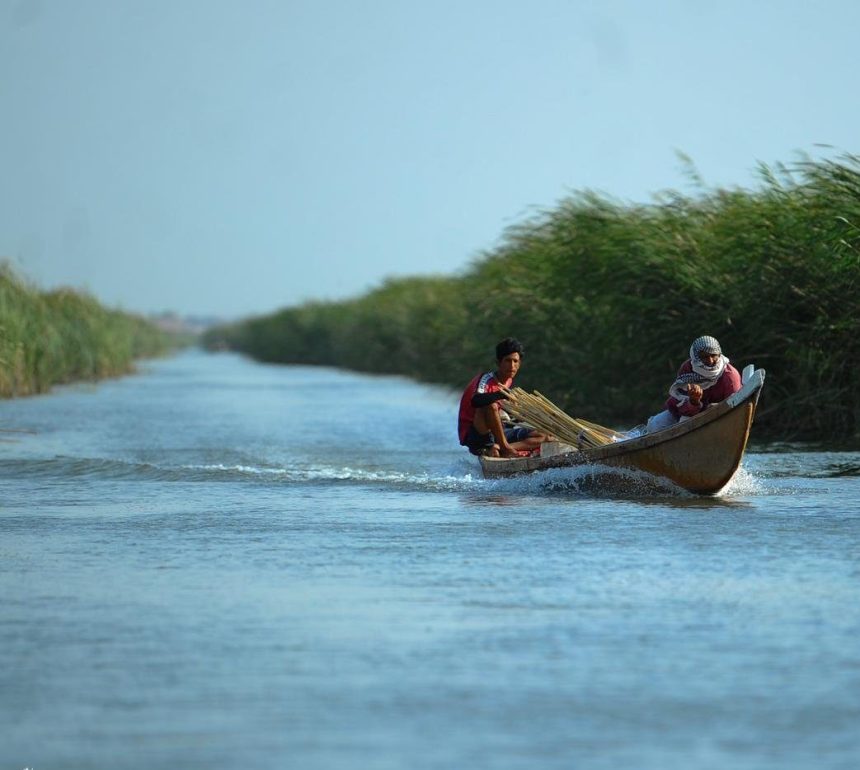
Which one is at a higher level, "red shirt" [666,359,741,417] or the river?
"red shirt" [666,359,741,417]

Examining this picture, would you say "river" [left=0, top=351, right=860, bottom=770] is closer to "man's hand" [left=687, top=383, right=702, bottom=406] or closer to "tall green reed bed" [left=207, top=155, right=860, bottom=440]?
"man's hand" [left=687, top=383, right=702, bottom=406]

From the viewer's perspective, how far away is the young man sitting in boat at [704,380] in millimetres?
14406

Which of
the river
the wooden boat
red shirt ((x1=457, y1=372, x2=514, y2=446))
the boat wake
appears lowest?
the river

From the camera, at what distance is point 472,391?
627 inches

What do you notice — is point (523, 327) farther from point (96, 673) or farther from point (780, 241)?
point (96, 673)

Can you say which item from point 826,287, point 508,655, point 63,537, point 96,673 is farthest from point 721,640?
point 826,287

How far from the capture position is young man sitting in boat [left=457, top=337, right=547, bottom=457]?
15.7 metres

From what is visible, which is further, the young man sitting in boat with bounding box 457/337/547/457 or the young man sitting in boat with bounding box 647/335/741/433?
Answer: the young man sitting in boat with bounding box 457/337/547/457

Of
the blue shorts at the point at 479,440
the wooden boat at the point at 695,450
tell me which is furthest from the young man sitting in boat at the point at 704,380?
the blue shorts at the point at 479,440

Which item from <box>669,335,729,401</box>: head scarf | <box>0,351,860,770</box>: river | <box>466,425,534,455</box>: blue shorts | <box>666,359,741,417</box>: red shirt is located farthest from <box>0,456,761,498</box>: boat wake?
<box>669,335,729,401</box>: head scarf

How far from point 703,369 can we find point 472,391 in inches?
92.9

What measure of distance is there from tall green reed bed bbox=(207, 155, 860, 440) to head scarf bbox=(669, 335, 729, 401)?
16.6 ft

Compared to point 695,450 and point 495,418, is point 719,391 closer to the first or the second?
point 695,450

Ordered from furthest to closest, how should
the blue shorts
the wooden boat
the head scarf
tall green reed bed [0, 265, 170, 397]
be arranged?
tall green reed bed [0, 265, 170, 397] → the blue shorts → the head scarf → the wooden boat
